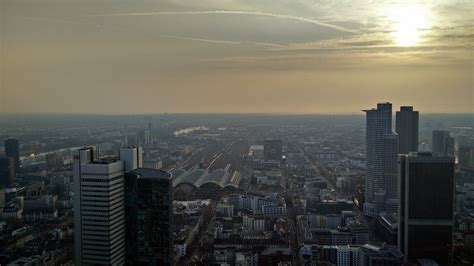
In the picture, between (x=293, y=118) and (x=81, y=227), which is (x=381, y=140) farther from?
(x=81, y=227)

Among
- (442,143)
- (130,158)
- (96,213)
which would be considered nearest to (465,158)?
(442,143)

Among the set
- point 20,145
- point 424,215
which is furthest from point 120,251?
point 424,215

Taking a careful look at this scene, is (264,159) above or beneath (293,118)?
beneath

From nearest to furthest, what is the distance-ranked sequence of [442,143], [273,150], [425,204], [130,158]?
[130,158], [425,204], [442,143], [273,150]

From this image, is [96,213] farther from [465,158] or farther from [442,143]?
[442,143]

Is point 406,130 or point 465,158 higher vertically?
point 406,130

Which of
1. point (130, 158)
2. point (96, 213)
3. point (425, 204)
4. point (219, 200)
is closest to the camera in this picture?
point (96, 213)

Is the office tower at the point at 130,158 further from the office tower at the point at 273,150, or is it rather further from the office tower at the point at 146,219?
the office tower at the point at 273,150

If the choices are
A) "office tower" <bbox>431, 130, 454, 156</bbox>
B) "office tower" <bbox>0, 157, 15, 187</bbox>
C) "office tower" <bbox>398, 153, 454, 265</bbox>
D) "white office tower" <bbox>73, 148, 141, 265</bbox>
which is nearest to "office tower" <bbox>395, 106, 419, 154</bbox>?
"office tower" <bbox>431, 130, 454, 156</bbox>
